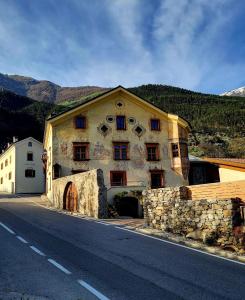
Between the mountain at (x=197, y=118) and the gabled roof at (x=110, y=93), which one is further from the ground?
the mountain at (x=197, y=118)

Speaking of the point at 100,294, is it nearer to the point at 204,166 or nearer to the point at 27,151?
the point at 204,166

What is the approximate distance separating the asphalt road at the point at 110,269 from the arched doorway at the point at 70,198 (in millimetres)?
13046

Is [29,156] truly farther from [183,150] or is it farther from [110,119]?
[183,150]

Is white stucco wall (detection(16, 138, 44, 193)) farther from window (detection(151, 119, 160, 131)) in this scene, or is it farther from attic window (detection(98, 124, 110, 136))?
→ window (detection(151, 119, 160, 131))

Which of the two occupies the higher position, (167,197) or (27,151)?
(27,151)

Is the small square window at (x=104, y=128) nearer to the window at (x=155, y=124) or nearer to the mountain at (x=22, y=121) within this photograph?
the window at (x=155, y=124)

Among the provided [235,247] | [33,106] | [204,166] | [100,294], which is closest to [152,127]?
[204,166]

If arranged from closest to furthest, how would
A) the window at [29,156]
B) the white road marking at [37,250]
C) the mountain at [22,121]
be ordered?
the white road marking at [37,250] → the window at [29,156] → the mountain at [22,121]

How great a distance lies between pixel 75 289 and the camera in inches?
309

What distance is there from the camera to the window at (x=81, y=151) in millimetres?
37875

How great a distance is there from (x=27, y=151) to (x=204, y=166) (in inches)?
1262

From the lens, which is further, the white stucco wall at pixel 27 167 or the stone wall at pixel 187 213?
the white stucco wall at pixel 27 167

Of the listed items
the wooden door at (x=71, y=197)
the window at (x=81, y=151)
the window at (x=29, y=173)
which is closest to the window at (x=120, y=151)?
the window at (x=81, y=151)

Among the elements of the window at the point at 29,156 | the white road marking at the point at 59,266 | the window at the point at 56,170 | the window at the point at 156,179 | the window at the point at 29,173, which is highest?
the window at the point at 29,156
